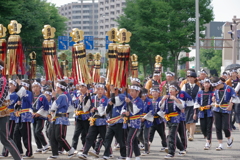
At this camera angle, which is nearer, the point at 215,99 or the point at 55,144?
the point at 55,144

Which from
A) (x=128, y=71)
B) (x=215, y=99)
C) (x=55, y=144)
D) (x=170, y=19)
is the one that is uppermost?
(x=170, y=19)

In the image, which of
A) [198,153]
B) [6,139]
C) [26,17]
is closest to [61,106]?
[6,139]

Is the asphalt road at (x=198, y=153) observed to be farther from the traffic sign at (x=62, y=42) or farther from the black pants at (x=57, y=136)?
the traffic sign at (x=62, y=42)

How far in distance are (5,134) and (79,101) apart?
7.84ft

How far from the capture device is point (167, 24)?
34406 millimetres

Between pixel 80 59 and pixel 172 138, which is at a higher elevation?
pixel 80 59

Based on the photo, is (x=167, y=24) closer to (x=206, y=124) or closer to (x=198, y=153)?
(x=206, y=124)

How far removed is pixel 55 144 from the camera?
10961 mm

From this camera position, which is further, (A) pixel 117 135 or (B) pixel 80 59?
(B) pixel 80 59

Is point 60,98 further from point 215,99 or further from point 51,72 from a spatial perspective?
point 215,99

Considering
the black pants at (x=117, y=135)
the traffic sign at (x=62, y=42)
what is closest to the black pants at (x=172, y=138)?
the black pants at (x=117, y=135)

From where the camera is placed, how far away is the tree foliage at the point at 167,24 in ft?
112

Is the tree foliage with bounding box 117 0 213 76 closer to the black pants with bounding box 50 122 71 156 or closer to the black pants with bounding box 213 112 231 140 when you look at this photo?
the black pants with bounding box 213 112 231 140

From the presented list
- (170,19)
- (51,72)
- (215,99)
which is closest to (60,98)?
(51,72)
